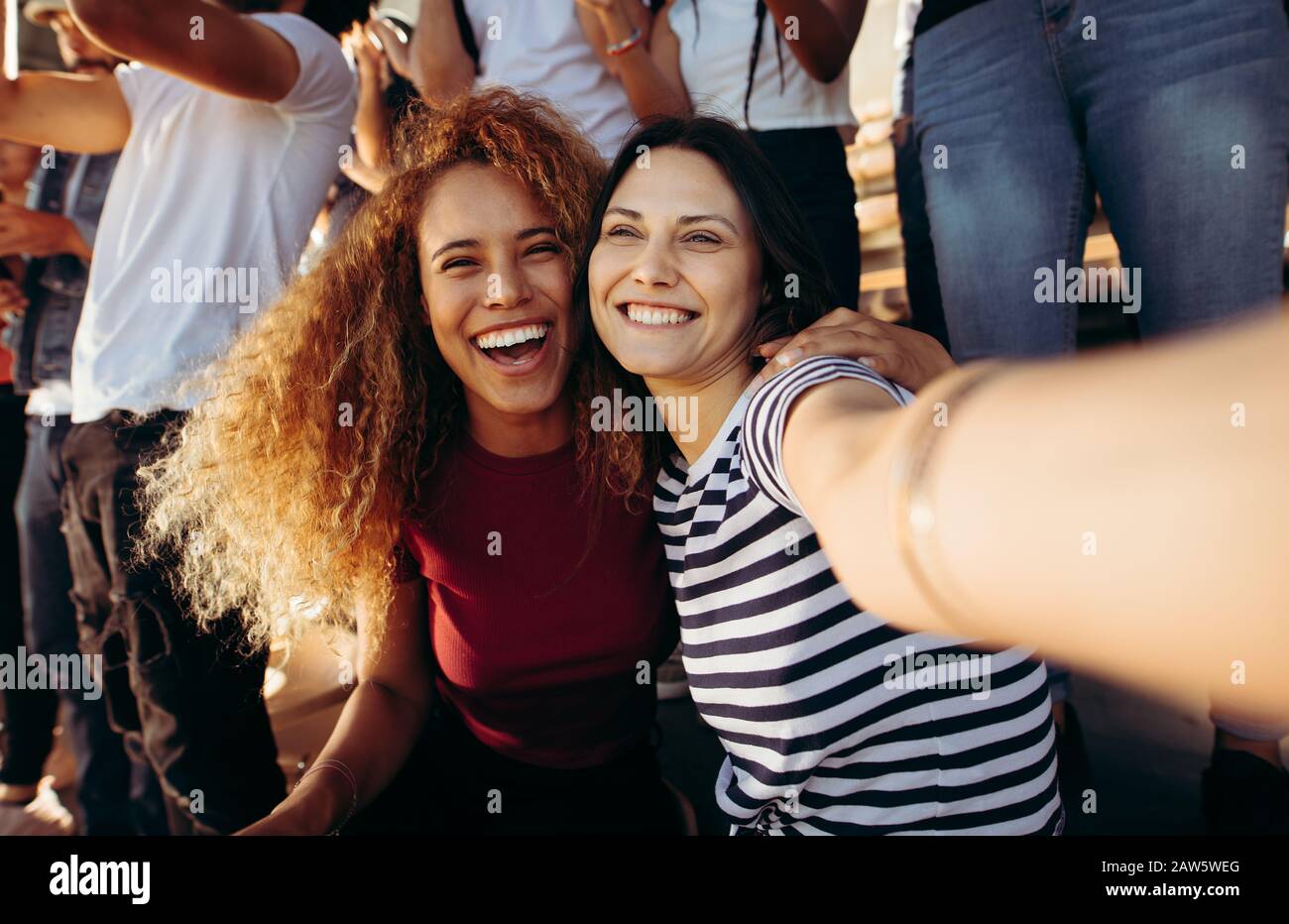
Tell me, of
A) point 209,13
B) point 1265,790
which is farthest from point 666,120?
point 1265,790

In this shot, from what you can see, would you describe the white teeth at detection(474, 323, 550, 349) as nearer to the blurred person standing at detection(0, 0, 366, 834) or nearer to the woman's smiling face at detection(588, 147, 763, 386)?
the woman's smiling face at detection(588, 147, 763, 386)

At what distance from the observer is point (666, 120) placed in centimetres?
145

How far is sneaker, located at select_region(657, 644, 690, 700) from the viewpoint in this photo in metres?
2.69

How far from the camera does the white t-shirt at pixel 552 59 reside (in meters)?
2.08

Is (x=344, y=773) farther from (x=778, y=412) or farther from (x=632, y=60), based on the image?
(x=632, y=60)

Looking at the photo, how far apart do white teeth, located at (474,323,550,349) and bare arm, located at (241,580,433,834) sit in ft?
1.67

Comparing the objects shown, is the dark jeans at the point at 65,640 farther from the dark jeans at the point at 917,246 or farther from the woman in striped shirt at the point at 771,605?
the dark jeans at the point at 917,246

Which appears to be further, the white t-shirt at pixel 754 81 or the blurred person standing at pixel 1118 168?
the white t-shirt at pixel 754 81

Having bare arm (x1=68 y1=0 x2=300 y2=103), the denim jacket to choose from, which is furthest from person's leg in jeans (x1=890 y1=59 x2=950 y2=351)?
the denim jacket

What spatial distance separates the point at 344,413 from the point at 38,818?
2003 mm

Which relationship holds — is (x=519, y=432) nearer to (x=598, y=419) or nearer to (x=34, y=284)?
(x=598, y=419)

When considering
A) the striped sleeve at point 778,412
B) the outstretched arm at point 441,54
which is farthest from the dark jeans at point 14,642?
the striped sleeve at point 778,412

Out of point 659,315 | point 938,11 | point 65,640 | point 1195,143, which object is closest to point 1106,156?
point 1195,143
